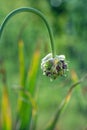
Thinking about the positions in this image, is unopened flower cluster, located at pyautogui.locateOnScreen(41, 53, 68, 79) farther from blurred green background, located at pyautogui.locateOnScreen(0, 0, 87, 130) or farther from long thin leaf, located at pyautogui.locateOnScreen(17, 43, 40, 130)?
blurred green background, located at pyautogui.locateOnScreen(0, 0, 87, 130)

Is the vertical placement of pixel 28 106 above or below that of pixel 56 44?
below

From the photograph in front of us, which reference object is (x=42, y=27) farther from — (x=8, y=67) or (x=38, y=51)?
(x=38, y=51)

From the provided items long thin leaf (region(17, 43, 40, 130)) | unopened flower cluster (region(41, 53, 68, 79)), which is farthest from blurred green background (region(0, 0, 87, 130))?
unopened flower cluster (region(41, 53, 68, 79))

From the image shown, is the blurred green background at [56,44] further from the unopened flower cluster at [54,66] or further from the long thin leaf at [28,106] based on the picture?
the unopened flower cluster at [54,66]

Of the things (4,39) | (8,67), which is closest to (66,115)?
(8,67)

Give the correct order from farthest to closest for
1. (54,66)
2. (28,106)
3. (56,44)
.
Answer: (56,44) < (28,106) < (54,66)

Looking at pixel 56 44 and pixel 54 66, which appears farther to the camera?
pixel 56 44

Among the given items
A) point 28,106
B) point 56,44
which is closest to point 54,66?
point 28,106

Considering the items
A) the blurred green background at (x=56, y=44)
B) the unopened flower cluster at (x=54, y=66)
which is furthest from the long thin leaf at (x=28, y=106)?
the blurred green background at (x=56, y=44)

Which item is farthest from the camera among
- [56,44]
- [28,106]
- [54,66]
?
[56,44]

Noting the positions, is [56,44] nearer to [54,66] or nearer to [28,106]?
[28,106]
